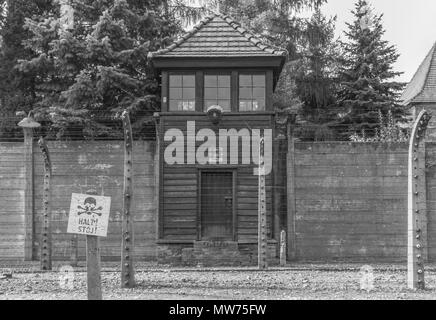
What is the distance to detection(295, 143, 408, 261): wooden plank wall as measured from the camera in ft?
66.5

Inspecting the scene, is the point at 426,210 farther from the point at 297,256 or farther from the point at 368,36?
the point at 368,36

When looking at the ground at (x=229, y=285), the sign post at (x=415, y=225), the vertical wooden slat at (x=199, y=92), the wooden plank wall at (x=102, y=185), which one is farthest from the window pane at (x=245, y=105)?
the sign post at (x=415, y=225)

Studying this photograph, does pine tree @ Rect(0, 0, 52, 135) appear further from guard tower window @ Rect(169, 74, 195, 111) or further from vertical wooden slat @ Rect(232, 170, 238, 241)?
vertical wooden slat @ Rect(232, 170, 238, 241)

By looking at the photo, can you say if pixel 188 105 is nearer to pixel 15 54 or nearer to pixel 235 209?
pixel 235 209

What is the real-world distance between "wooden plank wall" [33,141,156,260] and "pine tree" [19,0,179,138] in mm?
1557

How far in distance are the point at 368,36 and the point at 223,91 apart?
12970 millimetres

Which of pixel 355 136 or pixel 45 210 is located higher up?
pixel 355 136

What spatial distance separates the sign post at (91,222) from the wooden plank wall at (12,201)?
1114cm

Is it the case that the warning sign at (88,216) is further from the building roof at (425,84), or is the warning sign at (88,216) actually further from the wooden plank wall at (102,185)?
the building roof at (425,84)

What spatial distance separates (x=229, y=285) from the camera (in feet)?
41.8

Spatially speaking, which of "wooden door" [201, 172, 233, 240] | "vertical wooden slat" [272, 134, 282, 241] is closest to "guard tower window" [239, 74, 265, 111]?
"vertical wooden slat" [272, 134, 282, 241]

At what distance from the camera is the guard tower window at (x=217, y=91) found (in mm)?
19797

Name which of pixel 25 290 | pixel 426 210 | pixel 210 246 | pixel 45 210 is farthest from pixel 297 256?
pixel 25 290

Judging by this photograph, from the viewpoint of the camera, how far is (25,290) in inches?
479
